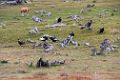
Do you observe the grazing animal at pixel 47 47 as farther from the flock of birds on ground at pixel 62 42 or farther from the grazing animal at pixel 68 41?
the grazing animal at pixel 68 41

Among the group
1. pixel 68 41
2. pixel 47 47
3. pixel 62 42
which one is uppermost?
pixel 47 47

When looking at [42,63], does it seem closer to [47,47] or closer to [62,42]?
[47,47]

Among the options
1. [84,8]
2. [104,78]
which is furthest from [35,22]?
[104,78]

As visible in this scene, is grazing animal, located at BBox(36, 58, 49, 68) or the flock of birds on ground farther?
the flock of birds on ground

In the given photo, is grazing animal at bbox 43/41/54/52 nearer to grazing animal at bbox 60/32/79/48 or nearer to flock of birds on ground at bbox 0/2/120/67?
flock of birds on ground at bbox 0/2/120/67

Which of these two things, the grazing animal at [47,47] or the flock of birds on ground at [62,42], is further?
the grazing animal at [47,47]

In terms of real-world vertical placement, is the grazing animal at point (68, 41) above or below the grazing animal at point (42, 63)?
below

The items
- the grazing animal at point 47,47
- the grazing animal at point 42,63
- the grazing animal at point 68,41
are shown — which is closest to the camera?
the grazing animal at point 42,63

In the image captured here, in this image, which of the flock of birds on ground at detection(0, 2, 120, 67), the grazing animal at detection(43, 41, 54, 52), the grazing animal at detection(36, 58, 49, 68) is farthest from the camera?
the grazing animal at detection(43, 41, 54, 52)

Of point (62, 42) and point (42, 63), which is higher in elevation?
point (42, 63)

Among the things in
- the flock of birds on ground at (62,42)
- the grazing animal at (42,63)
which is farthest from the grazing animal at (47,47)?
the grazing animal at (42,63)

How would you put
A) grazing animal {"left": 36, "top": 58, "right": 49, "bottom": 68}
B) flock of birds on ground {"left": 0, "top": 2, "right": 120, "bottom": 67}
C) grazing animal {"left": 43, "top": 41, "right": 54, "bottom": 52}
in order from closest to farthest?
grazing animal {"left": 36, "top": 58, "right": 49, "bottom": 68} < flock of birds on ground {"left": 0, "top": 2, "right": 120, "bottom": 67} < grazing animal {"left": 43, "top": 41, "right": 54, "bottom": 52}

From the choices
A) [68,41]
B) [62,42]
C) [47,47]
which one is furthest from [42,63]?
[62,42]

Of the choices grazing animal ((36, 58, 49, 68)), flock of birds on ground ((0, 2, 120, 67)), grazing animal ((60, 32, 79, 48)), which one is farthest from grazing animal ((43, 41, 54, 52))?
grazing animal ((36, 58, 49, 68))
